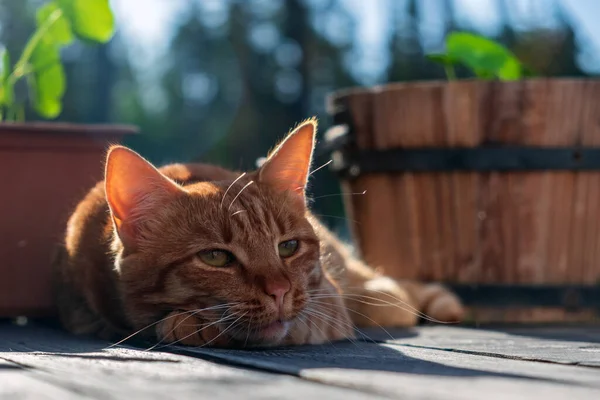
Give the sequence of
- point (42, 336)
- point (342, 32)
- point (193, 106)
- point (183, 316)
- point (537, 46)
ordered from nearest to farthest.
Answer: point (183, 316), point (42, 336), point (537, 46), point (342, 32), point (193, 106)

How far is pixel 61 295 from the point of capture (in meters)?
2.80

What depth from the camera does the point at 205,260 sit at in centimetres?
220

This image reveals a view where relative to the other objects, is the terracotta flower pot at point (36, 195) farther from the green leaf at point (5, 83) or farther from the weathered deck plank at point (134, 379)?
the weathered deck plank at point (134, 379)

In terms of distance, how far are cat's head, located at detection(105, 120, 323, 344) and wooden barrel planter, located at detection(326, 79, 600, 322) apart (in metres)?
1.27

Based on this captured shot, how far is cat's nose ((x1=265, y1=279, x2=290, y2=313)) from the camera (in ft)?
6.84

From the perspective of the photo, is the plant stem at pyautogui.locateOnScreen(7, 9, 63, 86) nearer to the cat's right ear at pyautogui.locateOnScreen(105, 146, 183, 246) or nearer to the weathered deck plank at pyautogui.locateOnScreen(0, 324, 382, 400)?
the cat's right ear at pyautogui.locateOnScreen(105, 146, 183, 246)

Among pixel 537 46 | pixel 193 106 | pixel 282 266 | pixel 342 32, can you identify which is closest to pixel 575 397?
pixel 282 266

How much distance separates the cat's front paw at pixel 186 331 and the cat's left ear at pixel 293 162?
59 cm

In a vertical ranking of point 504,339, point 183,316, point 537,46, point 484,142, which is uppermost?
point 537,46

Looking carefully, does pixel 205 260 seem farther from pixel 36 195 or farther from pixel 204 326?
pixel 36 195

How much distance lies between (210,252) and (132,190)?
29cm

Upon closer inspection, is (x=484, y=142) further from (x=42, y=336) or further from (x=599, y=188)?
(x=42, y=336)

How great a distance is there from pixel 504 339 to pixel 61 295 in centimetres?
153

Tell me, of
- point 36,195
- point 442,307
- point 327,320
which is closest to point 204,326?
point 327,320
